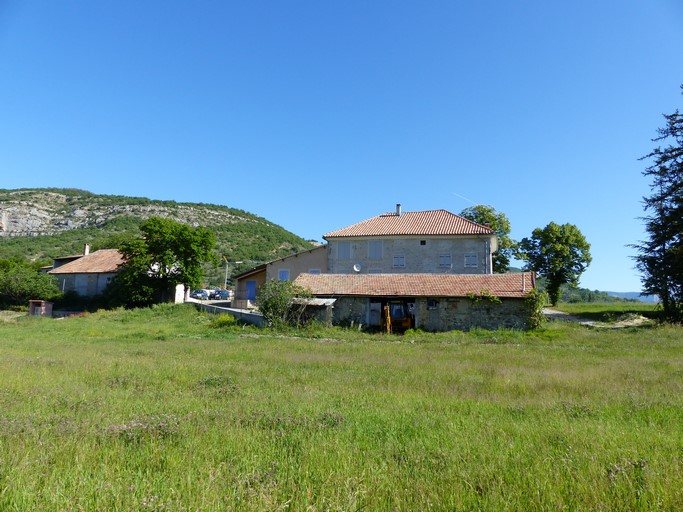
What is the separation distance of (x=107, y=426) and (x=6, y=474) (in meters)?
1.63

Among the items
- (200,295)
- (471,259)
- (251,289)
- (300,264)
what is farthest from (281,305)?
(200,295)

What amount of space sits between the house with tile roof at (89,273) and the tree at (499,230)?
40.2 meters

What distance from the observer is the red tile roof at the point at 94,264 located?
45.2 meters

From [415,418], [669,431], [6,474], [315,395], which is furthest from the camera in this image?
[315,395]

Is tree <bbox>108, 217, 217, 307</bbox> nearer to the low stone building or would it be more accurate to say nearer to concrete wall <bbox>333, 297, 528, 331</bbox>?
the low stone building

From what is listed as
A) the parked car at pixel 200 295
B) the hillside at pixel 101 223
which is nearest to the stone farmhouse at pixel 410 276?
the parked car at pixel 200 295

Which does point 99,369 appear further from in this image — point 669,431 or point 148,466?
point 669,431

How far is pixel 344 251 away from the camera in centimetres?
3931

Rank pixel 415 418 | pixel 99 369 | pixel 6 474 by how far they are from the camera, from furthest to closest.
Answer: pixel 99 369 < pixel 415 418 < pixel 6 474

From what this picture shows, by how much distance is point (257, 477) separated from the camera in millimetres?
3506

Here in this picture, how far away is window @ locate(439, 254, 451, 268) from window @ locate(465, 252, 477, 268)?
148 centimetres

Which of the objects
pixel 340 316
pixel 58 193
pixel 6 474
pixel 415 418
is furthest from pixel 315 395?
pixel 58 193

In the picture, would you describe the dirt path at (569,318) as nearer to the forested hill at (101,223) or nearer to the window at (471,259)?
the window at (471,259)

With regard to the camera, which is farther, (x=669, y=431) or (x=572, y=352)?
(x=572, y=352)
